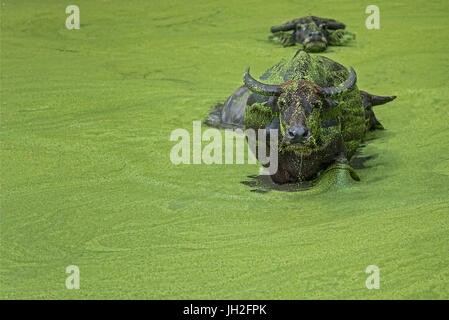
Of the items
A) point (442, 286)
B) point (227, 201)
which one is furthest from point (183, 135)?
point (442, 286)

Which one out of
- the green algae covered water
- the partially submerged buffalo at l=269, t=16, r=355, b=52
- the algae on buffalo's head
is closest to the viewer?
the green algae covered water

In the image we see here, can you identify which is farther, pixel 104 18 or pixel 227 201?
pixel 104 18

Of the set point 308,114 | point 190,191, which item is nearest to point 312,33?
point 308,114

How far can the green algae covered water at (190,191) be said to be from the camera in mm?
4652

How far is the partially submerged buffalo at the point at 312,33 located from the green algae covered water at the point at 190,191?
275 millimetres

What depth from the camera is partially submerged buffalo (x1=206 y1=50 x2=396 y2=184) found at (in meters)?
6.05

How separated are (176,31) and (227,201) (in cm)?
725

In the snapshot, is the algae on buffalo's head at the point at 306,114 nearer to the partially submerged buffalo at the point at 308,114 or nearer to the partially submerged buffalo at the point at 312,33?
the partially submerged buffalo at the point at 308,114

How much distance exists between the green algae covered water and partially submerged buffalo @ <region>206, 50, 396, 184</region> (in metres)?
0.24

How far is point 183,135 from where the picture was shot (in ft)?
25.3

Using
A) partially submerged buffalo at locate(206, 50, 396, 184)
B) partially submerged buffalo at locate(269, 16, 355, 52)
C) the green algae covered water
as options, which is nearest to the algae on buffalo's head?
partially submerged buffalo at locate(206, 50, 396, 184)

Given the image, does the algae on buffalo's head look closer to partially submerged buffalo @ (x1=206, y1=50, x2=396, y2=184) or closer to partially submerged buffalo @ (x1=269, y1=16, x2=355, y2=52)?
partially submerged buffalo @ (x1=206, y1=50, x2=396, y2=184)

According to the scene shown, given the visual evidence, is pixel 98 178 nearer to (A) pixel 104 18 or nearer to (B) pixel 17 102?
(B) pixel 17 102

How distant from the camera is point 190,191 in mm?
6184
